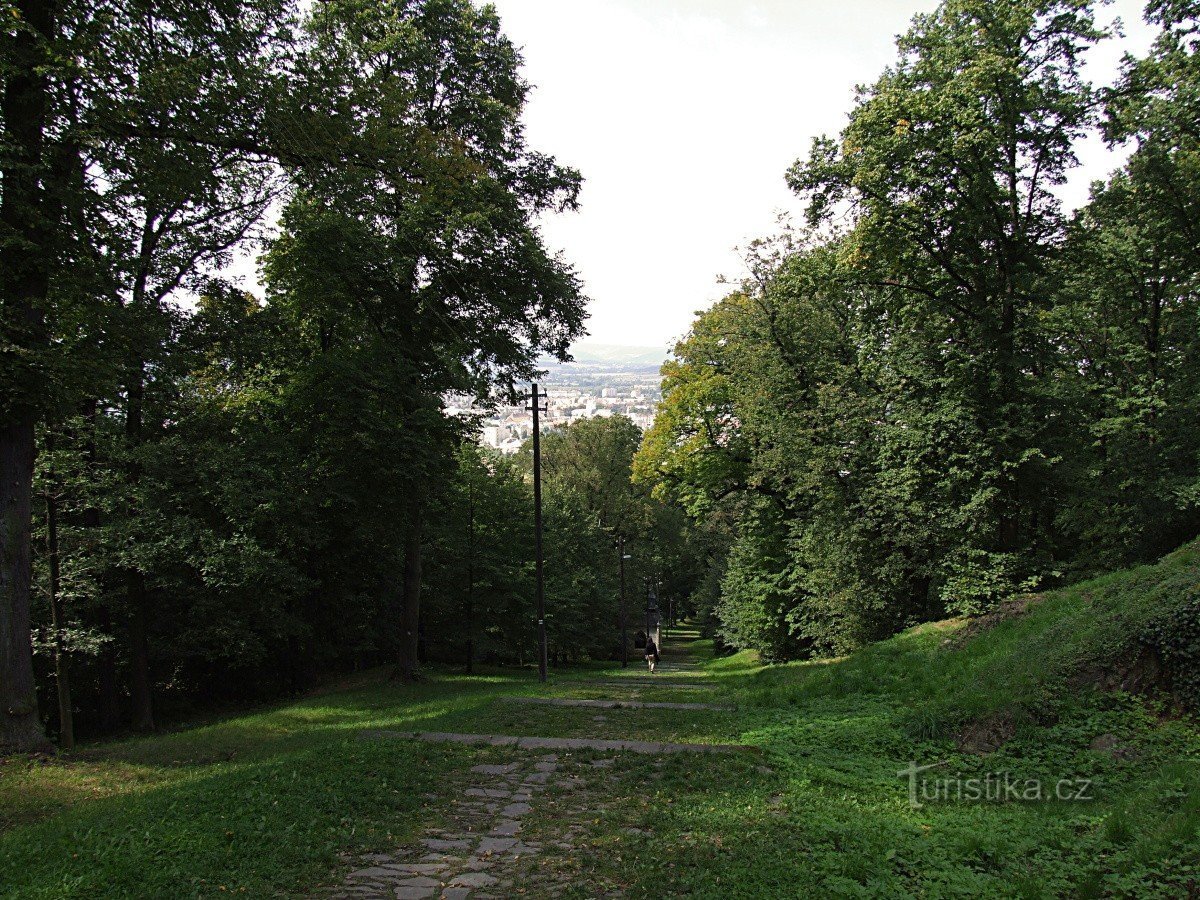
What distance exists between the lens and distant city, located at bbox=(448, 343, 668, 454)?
19641 millimetres

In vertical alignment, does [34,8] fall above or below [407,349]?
above

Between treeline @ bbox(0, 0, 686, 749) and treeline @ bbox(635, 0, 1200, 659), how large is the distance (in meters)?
7.66

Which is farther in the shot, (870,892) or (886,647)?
(886,647)

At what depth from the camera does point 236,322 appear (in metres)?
15.4

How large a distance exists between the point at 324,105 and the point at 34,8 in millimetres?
3534

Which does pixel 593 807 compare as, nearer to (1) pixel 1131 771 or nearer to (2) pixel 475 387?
(1) pixel 1131 771

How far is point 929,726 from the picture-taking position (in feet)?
25.0

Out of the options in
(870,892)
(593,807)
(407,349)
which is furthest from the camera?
(407,349)

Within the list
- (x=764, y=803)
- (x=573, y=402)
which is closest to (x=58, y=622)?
(x=764, y=803)

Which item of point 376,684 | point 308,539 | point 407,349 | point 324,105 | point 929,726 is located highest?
point 324,105

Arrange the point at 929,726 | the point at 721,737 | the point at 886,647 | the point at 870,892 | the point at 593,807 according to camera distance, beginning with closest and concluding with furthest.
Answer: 1. the point at 870,892
2. the point at 593,807
3. the point at 929,726
4. the point at 721,737
5. the point at 886,647

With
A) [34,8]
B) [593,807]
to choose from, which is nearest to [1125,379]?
[593,807]

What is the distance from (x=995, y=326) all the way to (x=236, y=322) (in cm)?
1610

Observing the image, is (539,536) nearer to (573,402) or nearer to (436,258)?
(436,258)
